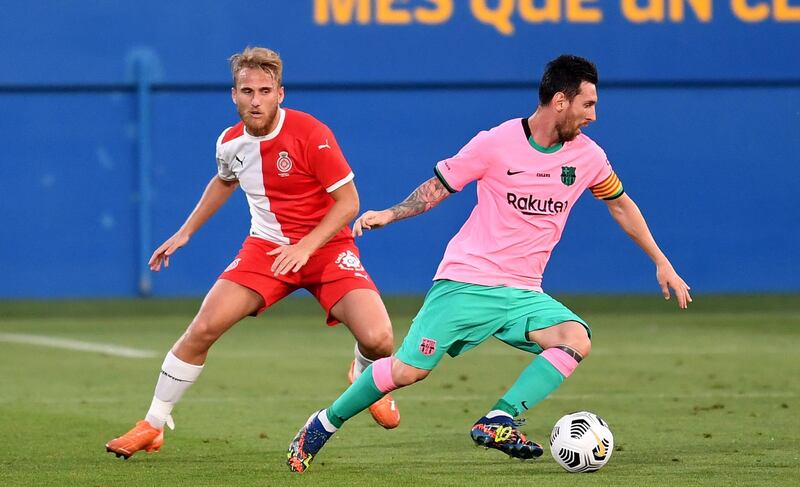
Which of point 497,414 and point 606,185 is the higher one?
point 606,185

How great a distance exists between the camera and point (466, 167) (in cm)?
702

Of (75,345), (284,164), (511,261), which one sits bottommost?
(75,345)

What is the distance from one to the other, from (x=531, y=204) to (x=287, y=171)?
133 cm

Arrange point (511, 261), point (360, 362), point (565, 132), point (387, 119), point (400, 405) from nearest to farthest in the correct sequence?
point (565, 132)
point (511, 261)
point (360, 362)
point (400, 405)
point (387, 119)

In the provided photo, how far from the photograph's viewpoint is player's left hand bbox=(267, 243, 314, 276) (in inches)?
281

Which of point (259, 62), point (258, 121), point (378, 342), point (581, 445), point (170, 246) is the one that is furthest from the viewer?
point (170, 246)

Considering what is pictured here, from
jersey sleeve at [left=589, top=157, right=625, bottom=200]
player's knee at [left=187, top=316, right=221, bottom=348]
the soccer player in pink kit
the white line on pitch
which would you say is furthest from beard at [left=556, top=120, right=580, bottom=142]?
the white line on pitch

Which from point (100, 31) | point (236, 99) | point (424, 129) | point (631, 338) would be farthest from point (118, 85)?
point (236, 99)

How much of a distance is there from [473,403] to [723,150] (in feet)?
31.4

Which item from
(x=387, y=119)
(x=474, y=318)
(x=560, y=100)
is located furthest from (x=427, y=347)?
(x=387, y=119)

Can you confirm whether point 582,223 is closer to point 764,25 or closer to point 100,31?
point 764,25

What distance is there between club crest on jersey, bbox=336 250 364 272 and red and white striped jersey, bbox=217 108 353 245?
23cm

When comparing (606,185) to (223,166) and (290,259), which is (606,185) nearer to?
(290,259)

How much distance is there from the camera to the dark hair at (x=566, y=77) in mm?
6875
